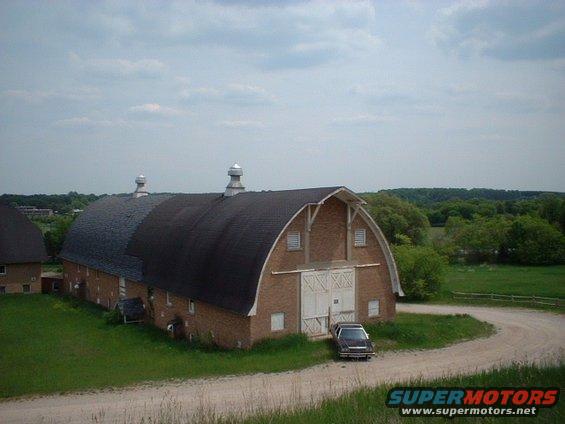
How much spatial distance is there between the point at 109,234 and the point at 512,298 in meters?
29.4

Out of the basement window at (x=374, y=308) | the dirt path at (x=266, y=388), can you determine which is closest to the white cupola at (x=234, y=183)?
the basement window at (x=374, y=308)

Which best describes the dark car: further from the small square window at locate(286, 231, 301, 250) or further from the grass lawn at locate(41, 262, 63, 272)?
the grass lawn at locate(41, 262, 63, 272)

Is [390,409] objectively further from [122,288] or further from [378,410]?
[122,288]

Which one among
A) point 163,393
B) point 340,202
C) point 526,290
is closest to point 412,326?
point 340,202

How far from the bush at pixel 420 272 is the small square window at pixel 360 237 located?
15.7 m

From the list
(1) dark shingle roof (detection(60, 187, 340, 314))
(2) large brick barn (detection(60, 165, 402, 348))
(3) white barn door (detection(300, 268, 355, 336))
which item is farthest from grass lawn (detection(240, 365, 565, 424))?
(3) white barn door (detection(300, 268, 355, 336))

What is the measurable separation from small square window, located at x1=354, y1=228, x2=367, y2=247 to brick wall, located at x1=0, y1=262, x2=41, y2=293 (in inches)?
1232

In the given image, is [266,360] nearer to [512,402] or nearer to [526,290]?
[512,402]

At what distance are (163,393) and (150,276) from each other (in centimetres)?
1417

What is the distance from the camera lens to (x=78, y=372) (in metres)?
21.5

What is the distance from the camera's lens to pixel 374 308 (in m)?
28.7

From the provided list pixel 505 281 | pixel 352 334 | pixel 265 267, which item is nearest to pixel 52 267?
pixel 265 267

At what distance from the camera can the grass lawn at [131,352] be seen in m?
20.7

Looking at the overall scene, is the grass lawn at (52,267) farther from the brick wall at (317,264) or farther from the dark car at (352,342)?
the dark car at (352,342)
